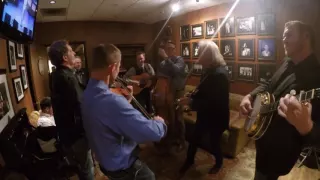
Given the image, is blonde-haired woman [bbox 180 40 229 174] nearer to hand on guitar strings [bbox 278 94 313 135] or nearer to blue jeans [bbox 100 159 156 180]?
blue jeans [bbox 100 159 156 180]

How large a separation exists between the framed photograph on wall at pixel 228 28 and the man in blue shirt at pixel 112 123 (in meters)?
3.39

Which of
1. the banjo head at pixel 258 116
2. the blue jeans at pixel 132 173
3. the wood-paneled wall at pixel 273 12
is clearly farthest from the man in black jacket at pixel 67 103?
the wood-paneled wall at pixel 273 12

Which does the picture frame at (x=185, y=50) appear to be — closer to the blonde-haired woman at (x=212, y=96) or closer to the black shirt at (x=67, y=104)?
the blonde-haired woman at (x=212, y=96)

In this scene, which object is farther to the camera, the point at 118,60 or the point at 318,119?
the point at 118,60

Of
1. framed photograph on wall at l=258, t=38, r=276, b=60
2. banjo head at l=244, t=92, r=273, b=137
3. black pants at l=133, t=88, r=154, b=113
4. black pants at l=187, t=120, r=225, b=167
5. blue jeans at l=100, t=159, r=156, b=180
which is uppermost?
framed photograph on wall at l=258, t=38, r=276, b=60

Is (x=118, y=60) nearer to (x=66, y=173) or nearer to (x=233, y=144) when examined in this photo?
(x=66, y=173)

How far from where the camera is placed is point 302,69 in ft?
4.87

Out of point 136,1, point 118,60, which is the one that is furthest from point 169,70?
point 118,60

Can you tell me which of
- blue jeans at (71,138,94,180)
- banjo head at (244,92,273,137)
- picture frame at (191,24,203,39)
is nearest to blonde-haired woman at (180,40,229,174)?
banjo head at (244,92,273,137)

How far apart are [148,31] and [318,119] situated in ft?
22.4

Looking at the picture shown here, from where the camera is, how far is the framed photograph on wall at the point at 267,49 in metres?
3.68

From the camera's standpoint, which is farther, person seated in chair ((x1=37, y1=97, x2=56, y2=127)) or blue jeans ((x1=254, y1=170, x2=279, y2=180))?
person seated in chair ((x1=37, y1=97, x2=56, y2=127))

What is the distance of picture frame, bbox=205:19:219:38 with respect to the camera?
4672mm

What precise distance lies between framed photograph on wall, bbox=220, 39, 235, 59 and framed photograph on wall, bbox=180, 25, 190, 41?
1.19 meters
